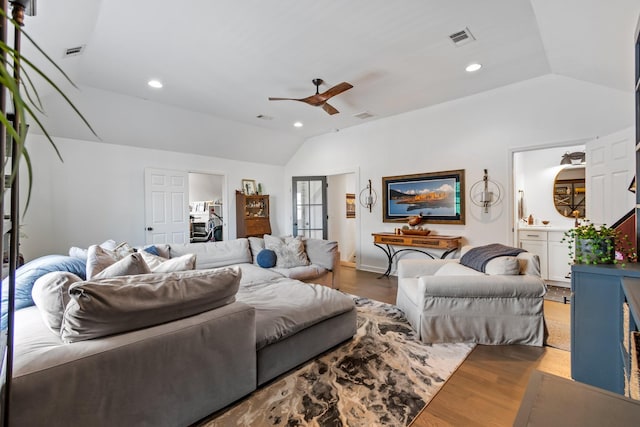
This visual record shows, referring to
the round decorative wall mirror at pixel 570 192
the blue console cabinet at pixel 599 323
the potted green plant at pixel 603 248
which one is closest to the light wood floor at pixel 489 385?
the blue console cabinet at pixel 599 323

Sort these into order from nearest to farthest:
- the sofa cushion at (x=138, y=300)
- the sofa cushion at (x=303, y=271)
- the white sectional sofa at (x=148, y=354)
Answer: the white sectional sofa at (x=148, y=354) → the sofa cushion at (x=138, y=300) → the sofa cushion at (x=303, y=271)

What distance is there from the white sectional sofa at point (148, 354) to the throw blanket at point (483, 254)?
5.70 feet

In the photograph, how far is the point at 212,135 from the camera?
539cm

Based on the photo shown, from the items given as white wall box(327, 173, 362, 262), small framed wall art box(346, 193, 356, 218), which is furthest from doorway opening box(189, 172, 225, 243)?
small framed wall art box(346, 193, 356, 218)

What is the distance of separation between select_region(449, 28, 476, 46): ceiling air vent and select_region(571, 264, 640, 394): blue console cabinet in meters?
2.21

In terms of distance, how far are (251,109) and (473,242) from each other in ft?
13.2

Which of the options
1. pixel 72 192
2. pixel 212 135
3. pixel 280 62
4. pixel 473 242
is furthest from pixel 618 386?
pixel 72 192

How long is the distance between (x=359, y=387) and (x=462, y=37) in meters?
3.18

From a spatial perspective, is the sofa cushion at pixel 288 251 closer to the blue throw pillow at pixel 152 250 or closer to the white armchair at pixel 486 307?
the blue throw pillow at pixel 152 250

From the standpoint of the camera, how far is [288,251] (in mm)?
3945

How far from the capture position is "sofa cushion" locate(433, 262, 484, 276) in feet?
9.14

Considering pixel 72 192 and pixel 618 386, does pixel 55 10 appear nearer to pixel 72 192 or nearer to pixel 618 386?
pixel 72 192

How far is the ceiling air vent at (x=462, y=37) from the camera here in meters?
2.67

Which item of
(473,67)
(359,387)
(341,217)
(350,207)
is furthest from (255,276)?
(350,207)
